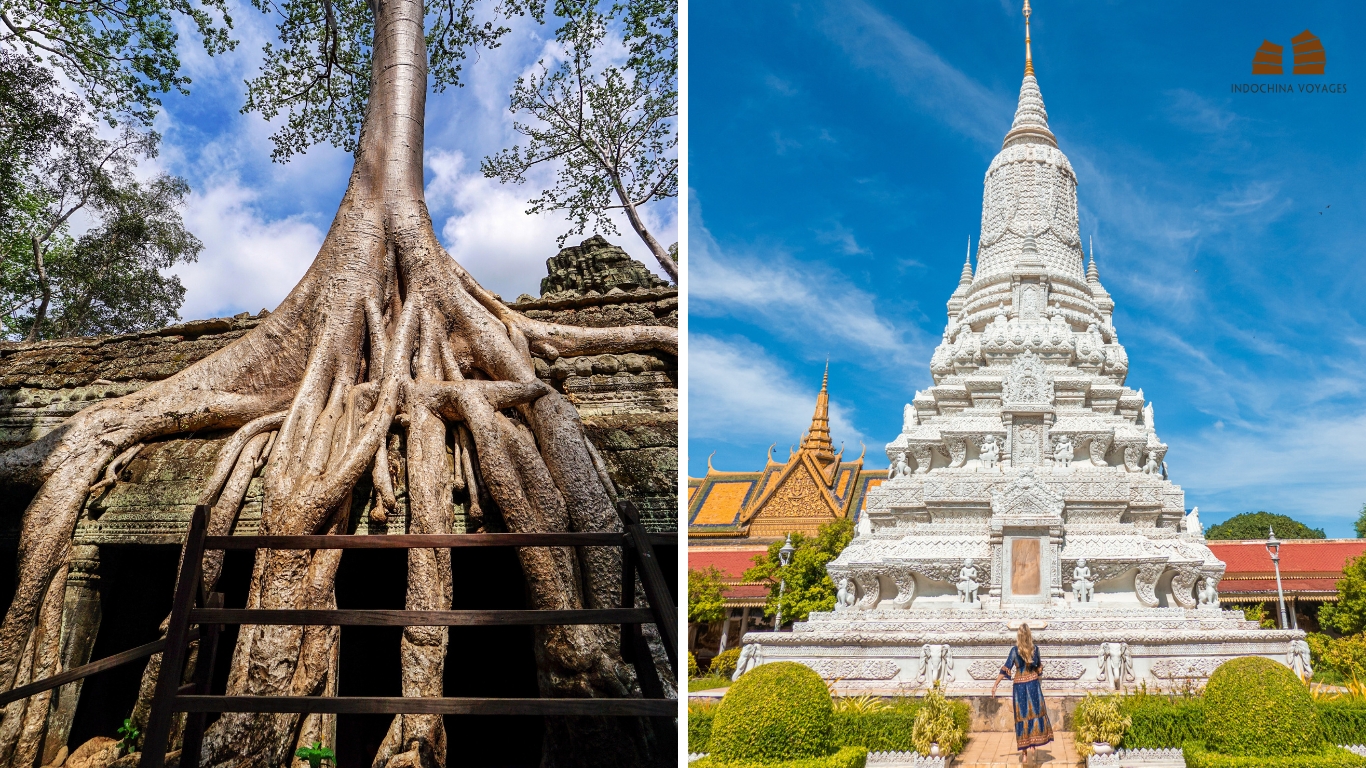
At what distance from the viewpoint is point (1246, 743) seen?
5805 millimetres

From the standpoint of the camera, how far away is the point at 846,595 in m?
11.2

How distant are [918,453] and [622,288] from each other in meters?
7.25

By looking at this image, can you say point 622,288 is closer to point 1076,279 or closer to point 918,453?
point 918,453

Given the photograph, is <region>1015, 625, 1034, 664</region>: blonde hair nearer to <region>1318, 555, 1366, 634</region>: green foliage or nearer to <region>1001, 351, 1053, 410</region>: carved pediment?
<region>1001, 351, 1053, 410</region>: carved pediment

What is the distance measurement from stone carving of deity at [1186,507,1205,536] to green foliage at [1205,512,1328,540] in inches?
650

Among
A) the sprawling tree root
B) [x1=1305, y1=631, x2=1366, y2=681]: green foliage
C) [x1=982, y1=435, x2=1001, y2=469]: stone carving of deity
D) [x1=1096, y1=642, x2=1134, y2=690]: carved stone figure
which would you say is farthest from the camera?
[x1=982, y1=435, x2=1001, y2=469]: stone carving of deity

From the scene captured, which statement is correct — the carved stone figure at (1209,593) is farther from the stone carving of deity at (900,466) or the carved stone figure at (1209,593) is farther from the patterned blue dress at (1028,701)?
the patterned blue dress at (1028,701)

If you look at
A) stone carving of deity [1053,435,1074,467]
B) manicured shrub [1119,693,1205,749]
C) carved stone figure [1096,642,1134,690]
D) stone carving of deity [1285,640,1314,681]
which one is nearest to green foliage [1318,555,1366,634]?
stone carving of deity [1285,640,1314,681]

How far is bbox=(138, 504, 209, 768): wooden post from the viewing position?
278 cm

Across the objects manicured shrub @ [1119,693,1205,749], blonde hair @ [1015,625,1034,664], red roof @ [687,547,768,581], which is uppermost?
red roof @ [687,547,768,581]

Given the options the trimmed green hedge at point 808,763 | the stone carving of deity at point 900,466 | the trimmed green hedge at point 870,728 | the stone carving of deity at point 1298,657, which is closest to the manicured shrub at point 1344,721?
the trimmed green hedge at point 870,728

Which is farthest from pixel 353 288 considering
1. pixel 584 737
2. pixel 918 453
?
pixel 918 453

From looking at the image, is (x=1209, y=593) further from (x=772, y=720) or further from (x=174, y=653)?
(x=174, y=653)

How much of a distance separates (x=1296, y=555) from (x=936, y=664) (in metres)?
10.9
